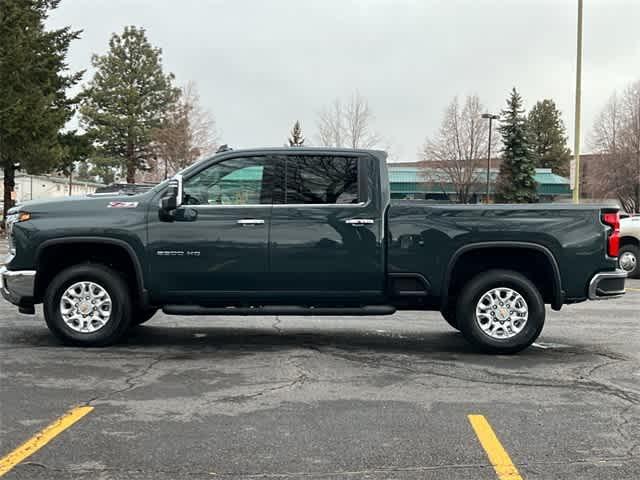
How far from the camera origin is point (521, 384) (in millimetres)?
5824

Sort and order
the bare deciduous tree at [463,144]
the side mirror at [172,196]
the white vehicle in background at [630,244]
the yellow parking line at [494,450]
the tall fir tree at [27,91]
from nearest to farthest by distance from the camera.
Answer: the yellow parking line at [494,450]
the side mirror at [172,196]
the white vehicle in background at [630,244]
the tall fir tree at [27,91]
the bare deciduous tree at [463,144]

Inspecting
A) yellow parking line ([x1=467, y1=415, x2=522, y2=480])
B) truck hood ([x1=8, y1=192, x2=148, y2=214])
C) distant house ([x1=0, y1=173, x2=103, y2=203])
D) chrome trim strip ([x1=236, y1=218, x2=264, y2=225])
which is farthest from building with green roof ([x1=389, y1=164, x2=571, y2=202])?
distant house ([x1=0, y1=173, x2=103, y2=203])

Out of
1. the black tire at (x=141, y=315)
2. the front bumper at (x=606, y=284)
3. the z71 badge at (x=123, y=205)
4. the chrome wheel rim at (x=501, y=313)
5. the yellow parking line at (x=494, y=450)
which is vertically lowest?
the yellow parking line at (x=494, y=450)

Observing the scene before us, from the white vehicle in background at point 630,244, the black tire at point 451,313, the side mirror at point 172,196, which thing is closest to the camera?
the side mirror at point 172,196

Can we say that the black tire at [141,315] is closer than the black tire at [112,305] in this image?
No

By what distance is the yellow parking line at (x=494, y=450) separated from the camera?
3.79m

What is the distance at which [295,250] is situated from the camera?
22.4 feet

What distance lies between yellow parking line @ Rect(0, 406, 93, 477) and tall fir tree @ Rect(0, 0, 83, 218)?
88.7 ft

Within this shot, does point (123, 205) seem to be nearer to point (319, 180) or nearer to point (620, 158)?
point (319, 180)

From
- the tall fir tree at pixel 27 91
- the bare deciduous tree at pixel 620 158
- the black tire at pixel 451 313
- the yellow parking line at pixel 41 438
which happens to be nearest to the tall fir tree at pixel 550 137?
the bare deciduous tree at pixel 620 158

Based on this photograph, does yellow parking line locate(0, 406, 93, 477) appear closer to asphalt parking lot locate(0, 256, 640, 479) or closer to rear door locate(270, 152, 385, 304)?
asphalt parking lot locate(0, 256, 640, 479)

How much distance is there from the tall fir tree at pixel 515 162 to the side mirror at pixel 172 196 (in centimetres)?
4938

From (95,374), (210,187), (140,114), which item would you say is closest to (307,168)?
(210,187)

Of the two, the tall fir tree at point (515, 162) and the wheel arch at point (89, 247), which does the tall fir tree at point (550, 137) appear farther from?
the wheel arch at point (89, 247)
